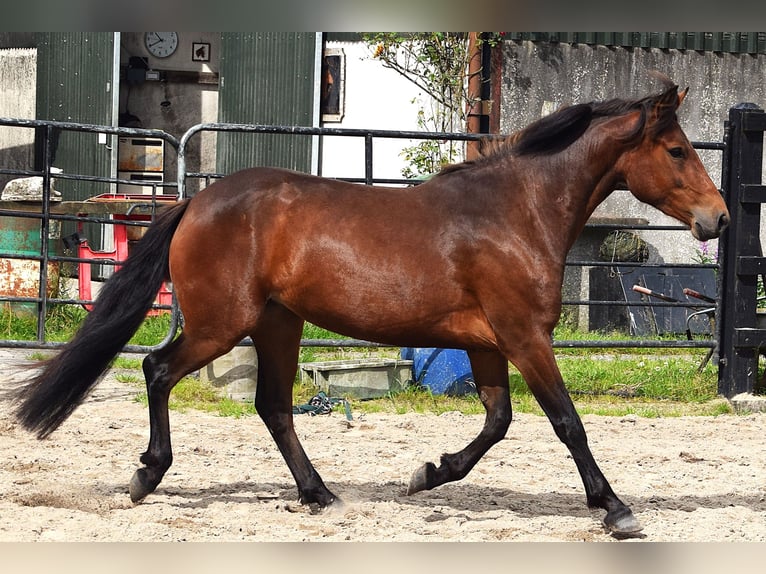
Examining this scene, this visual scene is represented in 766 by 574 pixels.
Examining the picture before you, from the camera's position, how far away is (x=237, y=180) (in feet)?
13.6

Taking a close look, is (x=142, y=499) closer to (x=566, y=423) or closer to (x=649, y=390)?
(x=566, y=423)

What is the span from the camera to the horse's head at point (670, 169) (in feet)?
12.7

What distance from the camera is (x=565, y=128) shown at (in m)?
4.00

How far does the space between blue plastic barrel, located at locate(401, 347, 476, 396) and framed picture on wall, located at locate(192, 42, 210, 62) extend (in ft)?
26.1

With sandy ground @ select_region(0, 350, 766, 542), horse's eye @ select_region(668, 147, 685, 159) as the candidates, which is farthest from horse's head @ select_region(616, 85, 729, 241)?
sandy ground @ select_region(0, 350, 766, 542)

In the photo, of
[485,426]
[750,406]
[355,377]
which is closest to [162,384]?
[485,426]

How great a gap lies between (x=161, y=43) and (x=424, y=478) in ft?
34.4

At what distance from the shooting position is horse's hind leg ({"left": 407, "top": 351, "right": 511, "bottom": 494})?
160 inches

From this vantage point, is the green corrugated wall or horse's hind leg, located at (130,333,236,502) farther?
the green corrugated wall

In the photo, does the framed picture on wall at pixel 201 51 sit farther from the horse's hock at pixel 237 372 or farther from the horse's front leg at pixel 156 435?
the horse's front leg at pixel 156 435

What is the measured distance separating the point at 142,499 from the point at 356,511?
910 mm

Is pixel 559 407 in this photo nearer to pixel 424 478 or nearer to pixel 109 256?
pixel 424 478

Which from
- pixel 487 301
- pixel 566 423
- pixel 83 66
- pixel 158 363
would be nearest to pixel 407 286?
pixel 487 301

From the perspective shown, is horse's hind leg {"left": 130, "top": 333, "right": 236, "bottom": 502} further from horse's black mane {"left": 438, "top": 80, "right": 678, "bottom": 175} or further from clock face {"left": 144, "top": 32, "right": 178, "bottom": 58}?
clock face {"left": 144, "top": 32, "right": 178, "bottom": 58}
